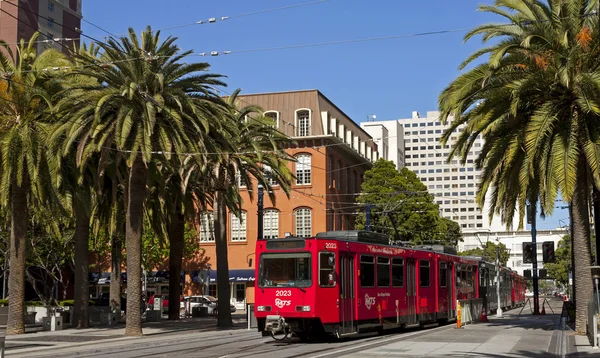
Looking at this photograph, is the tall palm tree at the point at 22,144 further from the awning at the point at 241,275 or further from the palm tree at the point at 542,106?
the awning at the point at 241,275

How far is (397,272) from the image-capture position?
2647 cm

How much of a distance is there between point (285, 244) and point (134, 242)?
970 centimetres

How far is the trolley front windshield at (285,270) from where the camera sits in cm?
2159

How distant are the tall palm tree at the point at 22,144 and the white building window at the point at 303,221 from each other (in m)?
34.5

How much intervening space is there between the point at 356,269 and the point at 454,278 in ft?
38.3

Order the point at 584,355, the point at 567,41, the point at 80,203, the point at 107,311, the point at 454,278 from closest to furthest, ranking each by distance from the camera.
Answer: the point at 584,355 < the point at 567,41 < the point at 80,203 < the point at 454,278 < the point at 107,311

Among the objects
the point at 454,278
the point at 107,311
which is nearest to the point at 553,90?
the point at 454,278

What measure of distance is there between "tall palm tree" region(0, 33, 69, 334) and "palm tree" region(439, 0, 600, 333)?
50.4ft

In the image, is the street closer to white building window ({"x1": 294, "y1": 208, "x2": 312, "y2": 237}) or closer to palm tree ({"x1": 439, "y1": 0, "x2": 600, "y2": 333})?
palm tree ({"x1": 439, "y1": 0, "x2": 600, "y2": 333})

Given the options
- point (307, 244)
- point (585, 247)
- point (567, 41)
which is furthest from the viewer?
point (585, 247)

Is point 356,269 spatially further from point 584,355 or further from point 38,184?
point 38,184

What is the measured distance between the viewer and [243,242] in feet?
215

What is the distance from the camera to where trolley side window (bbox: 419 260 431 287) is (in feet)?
94.8

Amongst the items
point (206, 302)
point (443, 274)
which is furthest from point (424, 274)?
point (206, 302)
